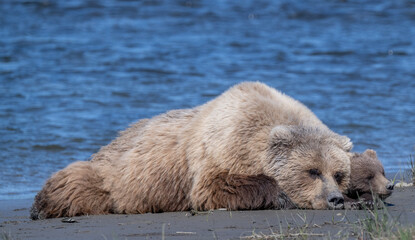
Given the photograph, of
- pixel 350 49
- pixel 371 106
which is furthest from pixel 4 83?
pixel 350 49

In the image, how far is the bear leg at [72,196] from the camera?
7.00m

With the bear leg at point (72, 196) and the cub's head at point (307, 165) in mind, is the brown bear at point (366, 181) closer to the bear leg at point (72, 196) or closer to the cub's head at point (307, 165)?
the cub's head at point (307, 165)

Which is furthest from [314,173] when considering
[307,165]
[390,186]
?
[390,186]

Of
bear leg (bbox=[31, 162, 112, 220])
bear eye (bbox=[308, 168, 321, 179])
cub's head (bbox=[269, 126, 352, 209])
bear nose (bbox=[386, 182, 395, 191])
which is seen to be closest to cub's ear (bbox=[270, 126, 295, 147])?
cub's head (bbox=[269, 126, 352, 209])

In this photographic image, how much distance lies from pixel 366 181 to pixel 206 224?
63.0 inches

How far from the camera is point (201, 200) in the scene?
21.7 ft

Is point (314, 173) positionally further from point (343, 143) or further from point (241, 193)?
point (241, 193)

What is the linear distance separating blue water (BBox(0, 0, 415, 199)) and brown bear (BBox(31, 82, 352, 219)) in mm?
1567

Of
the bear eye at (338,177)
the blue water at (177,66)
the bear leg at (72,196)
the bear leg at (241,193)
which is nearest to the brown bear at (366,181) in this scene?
the bear eye at (338,177)

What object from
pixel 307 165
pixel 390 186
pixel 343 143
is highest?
pixel 343 143

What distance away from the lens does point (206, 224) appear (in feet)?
19.2

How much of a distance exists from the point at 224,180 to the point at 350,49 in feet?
45.4

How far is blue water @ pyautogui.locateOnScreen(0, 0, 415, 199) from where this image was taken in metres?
11.4

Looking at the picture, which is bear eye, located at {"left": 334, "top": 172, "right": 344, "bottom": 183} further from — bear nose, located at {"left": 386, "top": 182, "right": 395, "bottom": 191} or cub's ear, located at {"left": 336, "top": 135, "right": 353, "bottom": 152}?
bear nose, located at {"left": 386, "top": 182, "right": 395, "bottom": 191}
